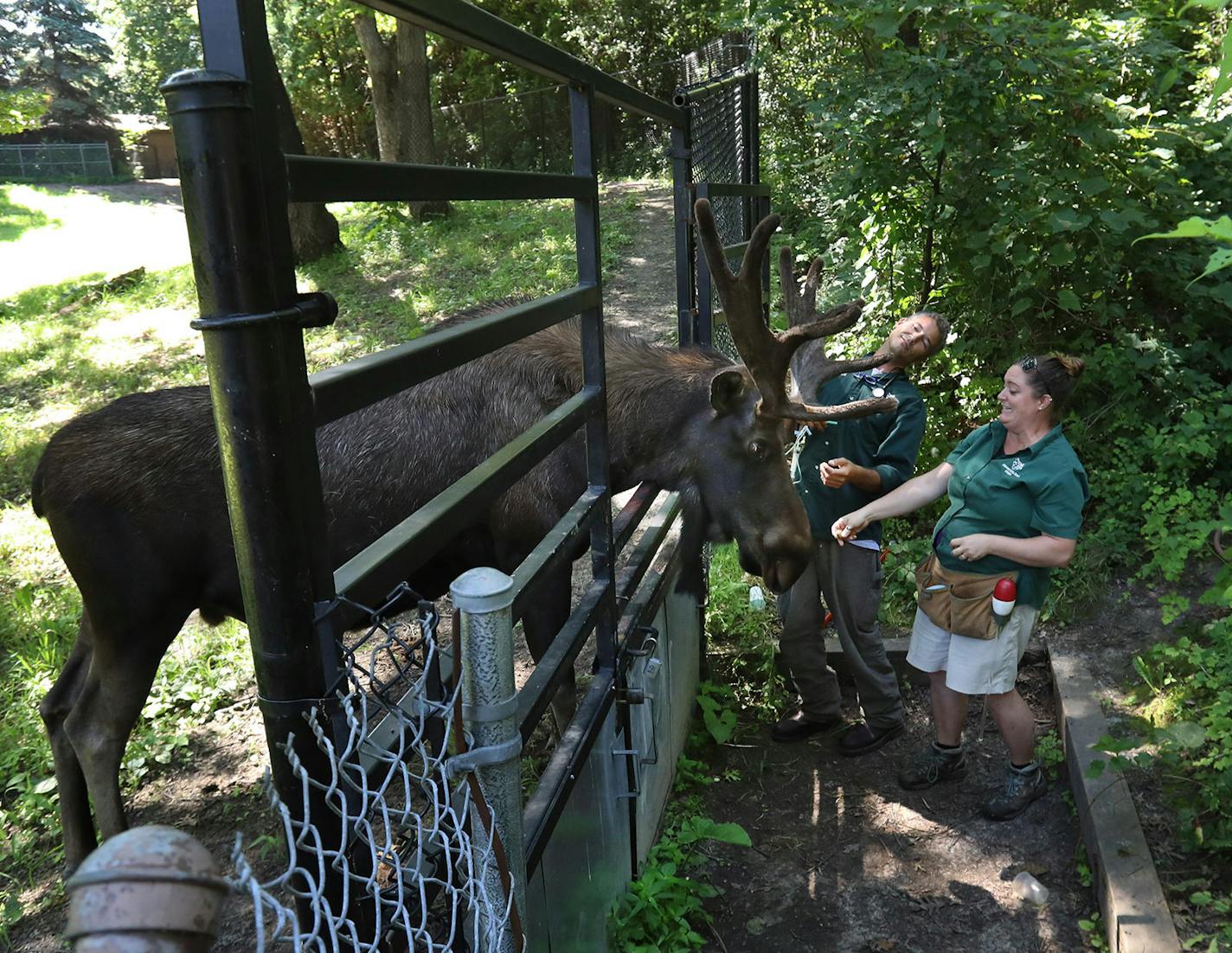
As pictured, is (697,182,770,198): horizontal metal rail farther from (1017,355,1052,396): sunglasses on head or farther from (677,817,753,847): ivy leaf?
(677,817,753,847): ivy leaf

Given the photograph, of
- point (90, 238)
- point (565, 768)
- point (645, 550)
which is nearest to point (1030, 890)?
point (645, 550)

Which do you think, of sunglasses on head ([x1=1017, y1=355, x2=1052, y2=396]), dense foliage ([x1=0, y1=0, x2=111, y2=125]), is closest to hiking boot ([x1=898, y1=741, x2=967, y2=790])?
sunglasses on head ([x1=1017, y1=355, x2=1052, y2=396])

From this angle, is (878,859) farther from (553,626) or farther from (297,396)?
(297,396)

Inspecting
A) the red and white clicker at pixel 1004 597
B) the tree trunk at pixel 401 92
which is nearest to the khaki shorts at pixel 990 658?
the red and white clicker at pixel 1004 597

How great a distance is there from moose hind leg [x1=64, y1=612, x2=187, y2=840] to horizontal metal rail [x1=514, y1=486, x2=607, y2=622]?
1.86 meters

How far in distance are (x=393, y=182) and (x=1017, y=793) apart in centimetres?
392

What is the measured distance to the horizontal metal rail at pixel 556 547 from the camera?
2500 mm

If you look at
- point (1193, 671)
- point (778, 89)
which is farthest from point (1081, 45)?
point (778, 89)

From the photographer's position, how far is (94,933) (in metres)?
0.81

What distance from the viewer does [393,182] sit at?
183 cm

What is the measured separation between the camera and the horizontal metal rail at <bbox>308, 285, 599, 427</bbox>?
165cm

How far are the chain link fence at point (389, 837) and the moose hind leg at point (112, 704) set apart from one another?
2014 mm

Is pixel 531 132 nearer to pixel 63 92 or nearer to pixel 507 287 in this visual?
pixel 507 287

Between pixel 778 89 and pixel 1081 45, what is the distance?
10192 mm
